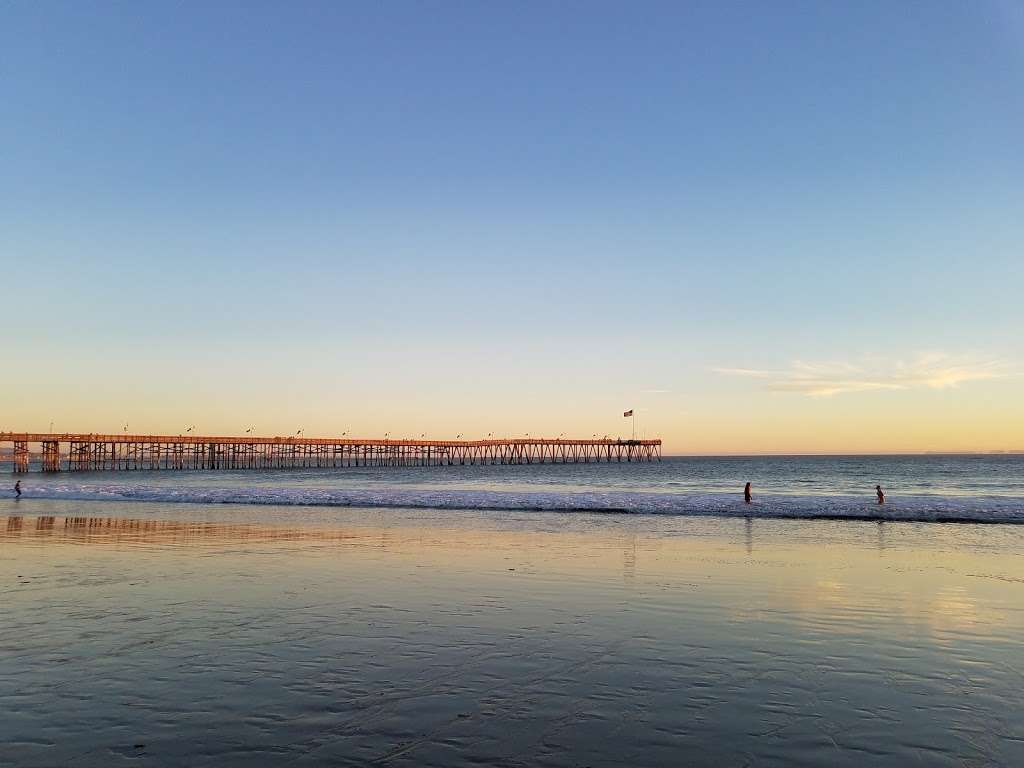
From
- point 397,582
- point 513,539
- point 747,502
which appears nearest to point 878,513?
point 747,502

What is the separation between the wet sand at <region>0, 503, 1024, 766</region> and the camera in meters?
5.51

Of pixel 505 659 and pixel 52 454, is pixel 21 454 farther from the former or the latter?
pixel 505 659

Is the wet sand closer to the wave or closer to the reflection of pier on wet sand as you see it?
the reflection of pier on wet sand

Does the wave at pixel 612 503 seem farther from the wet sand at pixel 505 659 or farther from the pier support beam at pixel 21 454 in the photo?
the pier support beam at pixel 21 454

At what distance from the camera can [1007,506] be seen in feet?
104

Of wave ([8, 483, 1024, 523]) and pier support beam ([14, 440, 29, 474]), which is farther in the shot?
pier support beam ([14, 440, 29, 474])

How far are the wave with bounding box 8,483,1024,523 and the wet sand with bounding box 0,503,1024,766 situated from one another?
46.7 feet

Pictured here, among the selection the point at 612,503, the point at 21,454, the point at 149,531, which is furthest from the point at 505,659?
the point at 21,454

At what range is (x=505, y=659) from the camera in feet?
25.9

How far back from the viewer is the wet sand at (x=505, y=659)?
551cm

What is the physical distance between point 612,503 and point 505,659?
28.3 m

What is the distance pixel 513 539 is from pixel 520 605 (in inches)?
382

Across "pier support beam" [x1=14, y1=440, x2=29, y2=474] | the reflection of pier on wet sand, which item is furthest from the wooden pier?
the reflection of pier on wet sand

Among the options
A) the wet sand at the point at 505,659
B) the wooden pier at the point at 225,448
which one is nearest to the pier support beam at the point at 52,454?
the wooden pier at the point at 225,448
